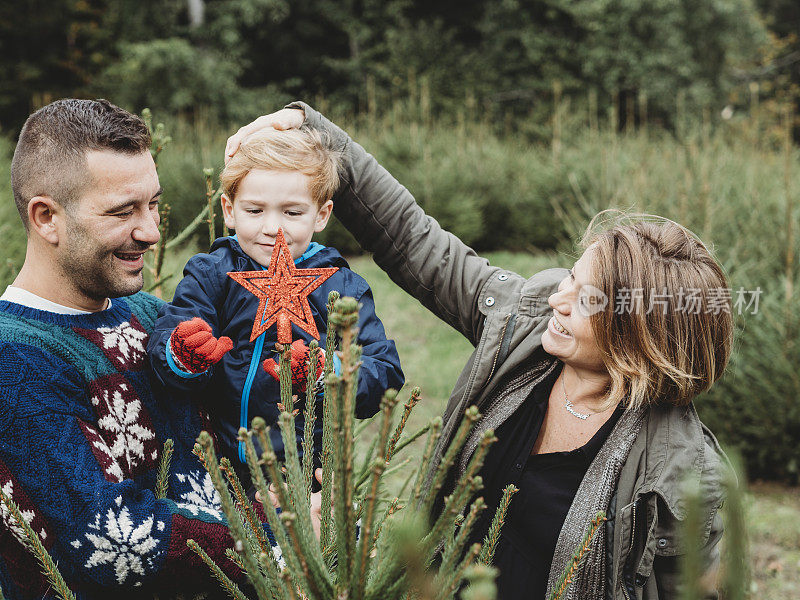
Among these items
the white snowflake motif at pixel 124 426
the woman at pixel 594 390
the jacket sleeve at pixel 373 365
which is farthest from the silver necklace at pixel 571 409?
the white snowflake motif at pixel 124 426

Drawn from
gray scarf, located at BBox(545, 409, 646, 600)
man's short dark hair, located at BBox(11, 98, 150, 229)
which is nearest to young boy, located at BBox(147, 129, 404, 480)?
man's short dark hair, located at BBox(11, 98, 150, 229)

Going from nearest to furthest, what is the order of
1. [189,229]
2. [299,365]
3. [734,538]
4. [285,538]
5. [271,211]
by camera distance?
[734,538] < [285,538] < [299,365] < [271,211] < [189,229]

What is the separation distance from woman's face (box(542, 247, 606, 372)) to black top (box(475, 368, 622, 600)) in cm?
19

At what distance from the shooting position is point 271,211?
195 cm

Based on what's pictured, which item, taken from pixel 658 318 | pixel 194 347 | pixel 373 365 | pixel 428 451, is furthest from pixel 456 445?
pixel 658 318

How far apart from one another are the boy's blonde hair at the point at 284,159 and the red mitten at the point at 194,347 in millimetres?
504

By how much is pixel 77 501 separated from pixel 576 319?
1.37 metres

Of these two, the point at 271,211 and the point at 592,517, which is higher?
the point at 271,211

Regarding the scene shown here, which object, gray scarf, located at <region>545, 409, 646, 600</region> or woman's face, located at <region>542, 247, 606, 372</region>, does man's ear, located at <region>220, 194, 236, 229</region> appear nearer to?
woman's face, located at <region>542, 247, 606, 372</region>

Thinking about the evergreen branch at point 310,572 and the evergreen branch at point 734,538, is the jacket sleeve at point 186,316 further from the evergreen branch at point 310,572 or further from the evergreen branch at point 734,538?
the evergreen branch at point 734,538

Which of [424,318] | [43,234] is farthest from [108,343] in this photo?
[424,318]

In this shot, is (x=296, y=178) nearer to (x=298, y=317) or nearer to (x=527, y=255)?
(x=298, y=317)

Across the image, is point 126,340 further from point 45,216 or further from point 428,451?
point 428,451

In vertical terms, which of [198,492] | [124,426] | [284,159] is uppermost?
[284,159]
